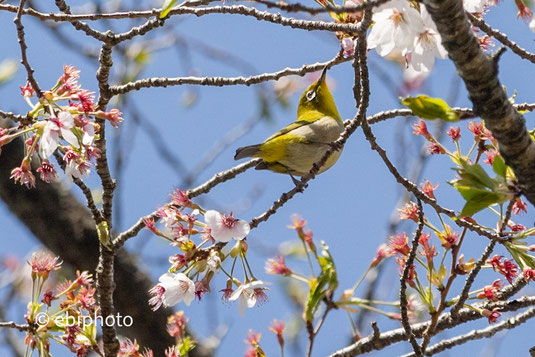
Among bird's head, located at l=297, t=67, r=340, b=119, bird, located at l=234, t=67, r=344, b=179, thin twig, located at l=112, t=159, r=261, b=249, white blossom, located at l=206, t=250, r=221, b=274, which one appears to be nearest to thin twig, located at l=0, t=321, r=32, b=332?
thin twig, located at l=112, t=159, r=261, b=249

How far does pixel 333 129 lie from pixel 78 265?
1868mm

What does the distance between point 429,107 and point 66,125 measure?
1122 millimetres

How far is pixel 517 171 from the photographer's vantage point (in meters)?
1.80

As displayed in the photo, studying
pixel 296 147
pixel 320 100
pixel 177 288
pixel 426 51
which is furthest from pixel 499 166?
pixel 320 100

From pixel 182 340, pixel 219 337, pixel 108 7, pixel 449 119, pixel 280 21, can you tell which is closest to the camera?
pixel 449 119

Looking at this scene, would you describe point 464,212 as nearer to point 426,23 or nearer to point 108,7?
point 426,23

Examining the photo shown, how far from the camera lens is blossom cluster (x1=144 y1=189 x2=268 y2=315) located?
251cm

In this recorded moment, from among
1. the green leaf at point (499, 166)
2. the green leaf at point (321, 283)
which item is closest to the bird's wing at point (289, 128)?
the green leaf at point (321, 283)

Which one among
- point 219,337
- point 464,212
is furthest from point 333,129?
point 464,212

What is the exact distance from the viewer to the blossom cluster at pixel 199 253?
8.24 feet

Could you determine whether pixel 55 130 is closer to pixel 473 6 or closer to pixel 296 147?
pixel 473 6

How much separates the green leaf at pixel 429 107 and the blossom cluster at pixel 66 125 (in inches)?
42.3

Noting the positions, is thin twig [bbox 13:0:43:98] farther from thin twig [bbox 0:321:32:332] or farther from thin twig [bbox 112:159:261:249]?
thin twig [bbox 0:321:32:332]

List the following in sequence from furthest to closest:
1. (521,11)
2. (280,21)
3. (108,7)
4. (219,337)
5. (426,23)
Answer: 1. (108,7)
2. (219,337)
3. (280,21)
4. (521,11)
5. (426,23)
